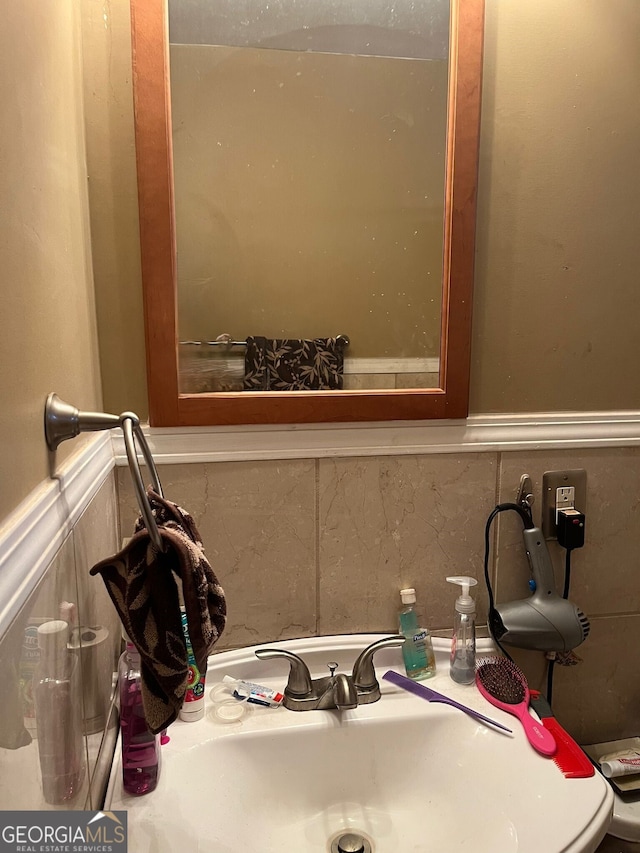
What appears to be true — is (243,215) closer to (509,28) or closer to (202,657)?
(509,28)

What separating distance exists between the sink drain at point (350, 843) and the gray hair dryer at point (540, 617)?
42 cm

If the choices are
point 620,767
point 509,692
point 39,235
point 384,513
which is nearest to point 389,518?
point 384,513

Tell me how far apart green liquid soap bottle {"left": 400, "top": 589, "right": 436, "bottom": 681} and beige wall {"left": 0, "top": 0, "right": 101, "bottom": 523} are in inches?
26.6

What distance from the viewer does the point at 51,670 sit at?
57 centimetres

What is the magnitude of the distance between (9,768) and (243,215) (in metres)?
0.86

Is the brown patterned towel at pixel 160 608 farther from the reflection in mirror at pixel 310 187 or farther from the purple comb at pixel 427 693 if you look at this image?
the purple comb at pixel 427 693

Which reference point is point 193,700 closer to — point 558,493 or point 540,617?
point 540,617

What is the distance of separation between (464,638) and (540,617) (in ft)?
0.50

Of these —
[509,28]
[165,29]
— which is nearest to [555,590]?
[509,28]

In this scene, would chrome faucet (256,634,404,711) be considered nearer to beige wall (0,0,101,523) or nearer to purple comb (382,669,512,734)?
purple comb (382,669,512,734)

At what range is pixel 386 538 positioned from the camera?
1149 millimetres

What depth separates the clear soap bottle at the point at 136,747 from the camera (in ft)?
2.73

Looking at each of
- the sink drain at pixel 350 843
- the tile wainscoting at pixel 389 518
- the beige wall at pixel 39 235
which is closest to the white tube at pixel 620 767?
the tile wainscoting at pixel 389 518

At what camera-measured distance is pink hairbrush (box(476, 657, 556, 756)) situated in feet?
3.20
